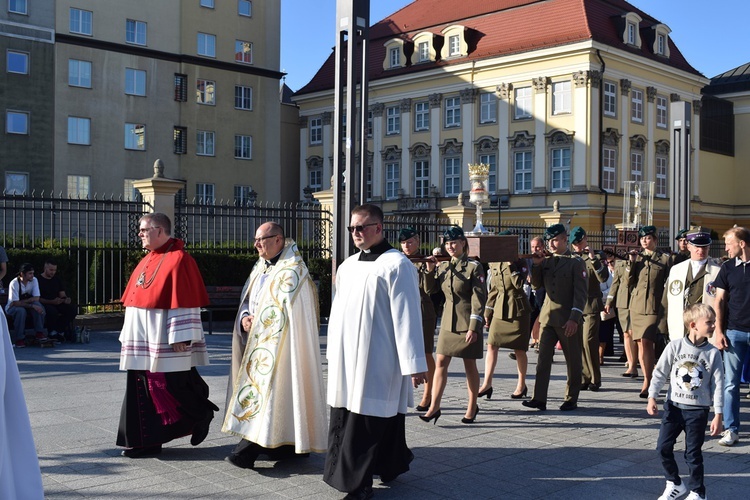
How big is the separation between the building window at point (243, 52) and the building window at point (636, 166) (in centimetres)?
2063

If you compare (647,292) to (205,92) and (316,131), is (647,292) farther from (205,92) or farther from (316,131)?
(316,131)

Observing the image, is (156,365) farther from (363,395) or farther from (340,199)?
(340,199)

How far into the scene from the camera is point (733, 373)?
7977mm

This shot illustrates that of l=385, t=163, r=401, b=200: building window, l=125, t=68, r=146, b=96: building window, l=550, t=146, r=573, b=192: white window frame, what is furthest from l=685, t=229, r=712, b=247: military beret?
l=385, t=163, r=401, b=200: building window

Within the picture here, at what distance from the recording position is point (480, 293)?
8.63 metres

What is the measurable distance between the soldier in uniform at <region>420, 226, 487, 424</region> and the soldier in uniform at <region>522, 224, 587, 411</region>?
96 centimetres

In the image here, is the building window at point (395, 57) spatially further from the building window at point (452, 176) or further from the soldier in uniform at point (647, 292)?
the soldier in uniform at point (647, 292)

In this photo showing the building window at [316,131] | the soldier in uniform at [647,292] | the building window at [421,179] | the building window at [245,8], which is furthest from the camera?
the building window at [316,131]

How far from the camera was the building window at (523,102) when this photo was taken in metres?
45.9

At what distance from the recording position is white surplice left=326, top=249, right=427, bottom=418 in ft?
19.4

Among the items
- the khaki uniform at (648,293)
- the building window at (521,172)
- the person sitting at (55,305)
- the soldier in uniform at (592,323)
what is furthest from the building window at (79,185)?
the khaki uniform at (648,293)

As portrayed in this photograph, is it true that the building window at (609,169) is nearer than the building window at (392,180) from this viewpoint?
Yes

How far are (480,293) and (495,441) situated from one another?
1.52m

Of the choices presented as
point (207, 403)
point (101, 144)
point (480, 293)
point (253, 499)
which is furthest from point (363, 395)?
point (101, 144)
